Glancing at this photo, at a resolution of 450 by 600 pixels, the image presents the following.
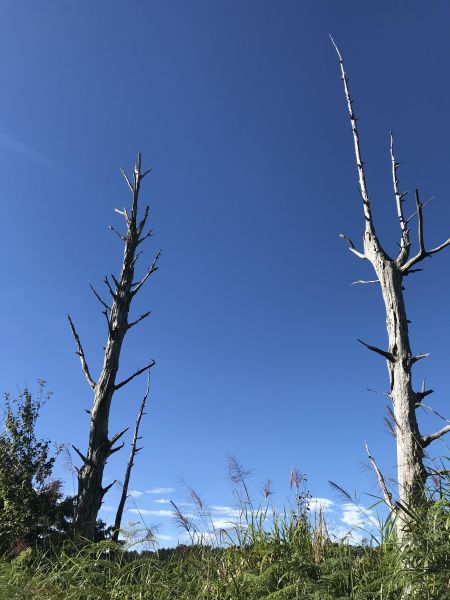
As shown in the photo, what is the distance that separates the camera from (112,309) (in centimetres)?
1223

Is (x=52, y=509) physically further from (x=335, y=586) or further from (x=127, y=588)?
(x=335, y=586)

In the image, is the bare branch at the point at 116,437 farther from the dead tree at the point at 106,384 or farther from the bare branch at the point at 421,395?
the bare branch at the point at 421,395

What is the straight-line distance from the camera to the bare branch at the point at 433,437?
5660mm

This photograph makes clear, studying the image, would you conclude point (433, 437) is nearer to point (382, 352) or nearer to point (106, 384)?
point (382, 352)

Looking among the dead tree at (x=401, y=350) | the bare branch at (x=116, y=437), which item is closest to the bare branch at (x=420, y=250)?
the dead tree at (x=401, y=350)

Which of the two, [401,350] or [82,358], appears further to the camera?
[82,358]

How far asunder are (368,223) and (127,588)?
19.4 ft

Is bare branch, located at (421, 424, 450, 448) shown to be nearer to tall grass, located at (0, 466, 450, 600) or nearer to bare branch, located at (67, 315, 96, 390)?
tall grass, located at (0, 466, 450, 600)

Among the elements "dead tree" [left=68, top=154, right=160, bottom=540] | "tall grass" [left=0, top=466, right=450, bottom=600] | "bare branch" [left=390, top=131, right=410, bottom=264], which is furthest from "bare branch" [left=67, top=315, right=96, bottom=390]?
"bare branch" [left=390, top=131, right=410, bottom=264]

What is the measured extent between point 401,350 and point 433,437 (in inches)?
47.3

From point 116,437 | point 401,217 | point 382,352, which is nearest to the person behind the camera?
point 382,352

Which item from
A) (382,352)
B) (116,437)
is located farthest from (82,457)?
(382,352)

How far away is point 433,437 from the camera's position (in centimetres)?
575

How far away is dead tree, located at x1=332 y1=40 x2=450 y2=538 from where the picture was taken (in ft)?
18.3
